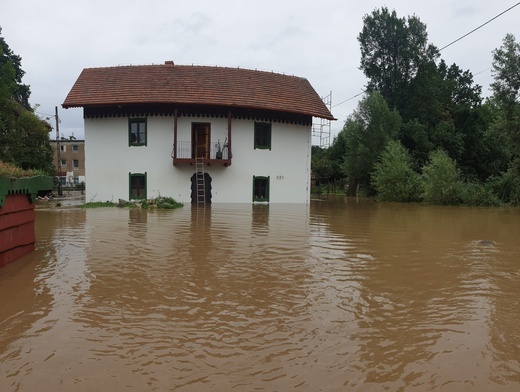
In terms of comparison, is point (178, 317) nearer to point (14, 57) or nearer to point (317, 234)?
point (317, 234)

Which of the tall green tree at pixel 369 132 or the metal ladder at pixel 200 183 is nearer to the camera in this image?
the metal ladder at pixel 200 183

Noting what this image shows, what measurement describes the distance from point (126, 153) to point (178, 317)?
2211 cm

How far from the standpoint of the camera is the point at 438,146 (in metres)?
37.2

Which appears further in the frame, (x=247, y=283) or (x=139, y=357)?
(x=247, y=283)

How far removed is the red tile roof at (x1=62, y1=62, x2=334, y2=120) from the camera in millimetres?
24188

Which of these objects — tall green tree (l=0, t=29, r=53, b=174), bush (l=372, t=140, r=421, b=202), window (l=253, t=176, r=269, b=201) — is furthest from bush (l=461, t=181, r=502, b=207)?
tall green tree (l=0, t=29, r=53, b=174)

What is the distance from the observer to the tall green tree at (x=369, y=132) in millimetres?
35438

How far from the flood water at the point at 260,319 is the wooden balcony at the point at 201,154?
52.1ft

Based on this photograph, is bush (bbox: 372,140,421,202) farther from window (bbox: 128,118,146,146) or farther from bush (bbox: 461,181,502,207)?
window (bbox: 128,118,146,146)

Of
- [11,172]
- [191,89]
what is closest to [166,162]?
[191,89]

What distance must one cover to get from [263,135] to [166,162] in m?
6.03

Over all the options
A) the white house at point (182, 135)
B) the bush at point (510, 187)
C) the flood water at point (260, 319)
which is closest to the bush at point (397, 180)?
the bush at point (510, 187)

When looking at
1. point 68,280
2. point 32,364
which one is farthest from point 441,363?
point 68,280

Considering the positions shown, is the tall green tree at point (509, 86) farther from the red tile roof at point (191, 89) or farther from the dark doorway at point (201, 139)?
Answer: the dark doorway at point (201, 139)
